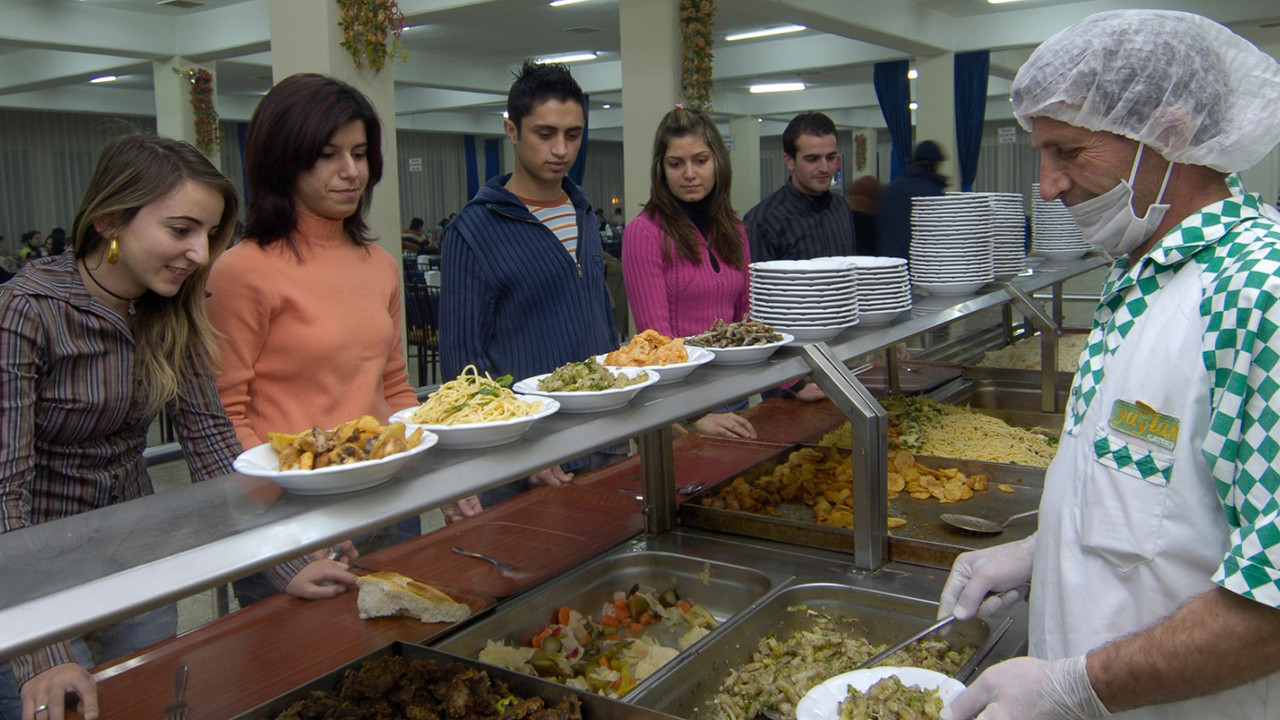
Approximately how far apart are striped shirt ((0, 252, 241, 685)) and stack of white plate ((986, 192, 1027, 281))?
2.58 metres

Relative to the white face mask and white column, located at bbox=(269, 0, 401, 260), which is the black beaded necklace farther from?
white column, located at bbox=(269, 0, 401, 260)

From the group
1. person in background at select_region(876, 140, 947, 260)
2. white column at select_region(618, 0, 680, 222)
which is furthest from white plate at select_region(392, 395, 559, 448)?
white column at select_region(618, 0, 680, 222)

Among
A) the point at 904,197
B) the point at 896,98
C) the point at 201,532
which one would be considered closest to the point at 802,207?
the point at 904,197

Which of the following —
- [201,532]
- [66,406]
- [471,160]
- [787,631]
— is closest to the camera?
[201,532]

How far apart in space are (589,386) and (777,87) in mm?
14465

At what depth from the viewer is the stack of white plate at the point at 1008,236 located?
3258 mm

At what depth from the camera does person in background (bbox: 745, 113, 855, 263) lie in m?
3.21

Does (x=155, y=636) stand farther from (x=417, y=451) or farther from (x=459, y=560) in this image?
(x=417, y=451)

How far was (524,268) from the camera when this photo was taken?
228 cm

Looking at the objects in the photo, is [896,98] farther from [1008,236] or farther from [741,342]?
[741,342]

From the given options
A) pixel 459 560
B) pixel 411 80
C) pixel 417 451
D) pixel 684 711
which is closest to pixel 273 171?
pixel 459 560

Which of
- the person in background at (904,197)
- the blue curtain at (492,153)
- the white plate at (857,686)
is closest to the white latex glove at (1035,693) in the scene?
the white plate at (857,686)

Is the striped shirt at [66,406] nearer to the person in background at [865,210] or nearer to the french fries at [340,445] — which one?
the french fries at [340,445]

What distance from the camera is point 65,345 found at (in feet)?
4.71
